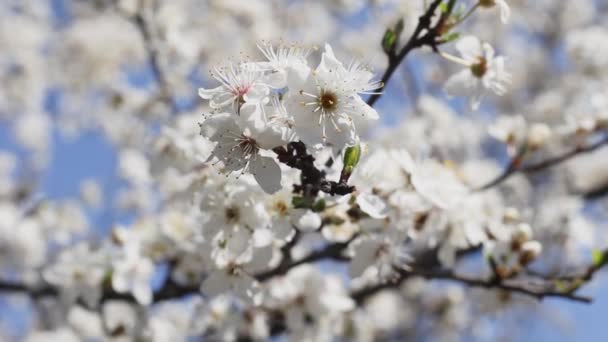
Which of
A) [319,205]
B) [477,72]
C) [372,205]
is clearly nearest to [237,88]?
[319,205]

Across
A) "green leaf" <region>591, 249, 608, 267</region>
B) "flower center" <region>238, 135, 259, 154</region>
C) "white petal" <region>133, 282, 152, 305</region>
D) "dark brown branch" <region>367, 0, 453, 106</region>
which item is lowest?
"green leaf" <region>591, 249, 608, 267</region>

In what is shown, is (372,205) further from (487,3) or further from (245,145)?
(487,3)

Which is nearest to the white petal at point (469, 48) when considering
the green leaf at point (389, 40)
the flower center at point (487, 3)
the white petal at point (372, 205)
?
the flower center at point (487, 3)

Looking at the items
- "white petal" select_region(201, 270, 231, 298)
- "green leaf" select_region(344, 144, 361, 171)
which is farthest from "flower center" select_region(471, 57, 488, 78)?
"white petal" select_region(201, 270, 231, 298)

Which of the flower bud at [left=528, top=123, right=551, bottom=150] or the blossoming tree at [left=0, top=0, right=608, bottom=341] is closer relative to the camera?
the blossoming tree at [left=0, top=0, right=608, bottom=341]

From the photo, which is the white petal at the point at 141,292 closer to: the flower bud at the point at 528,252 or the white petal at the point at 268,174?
the white petal at the point at 268,174

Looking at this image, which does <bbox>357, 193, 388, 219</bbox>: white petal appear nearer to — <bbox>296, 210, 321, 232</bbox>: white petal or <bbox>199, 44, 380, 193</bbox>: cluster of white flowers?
<bbox>296, 210, 321, 232</bbox>: white petal

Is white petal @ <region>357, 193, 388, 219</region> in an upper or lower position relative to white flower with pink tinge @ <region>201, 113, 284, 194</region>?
lower
